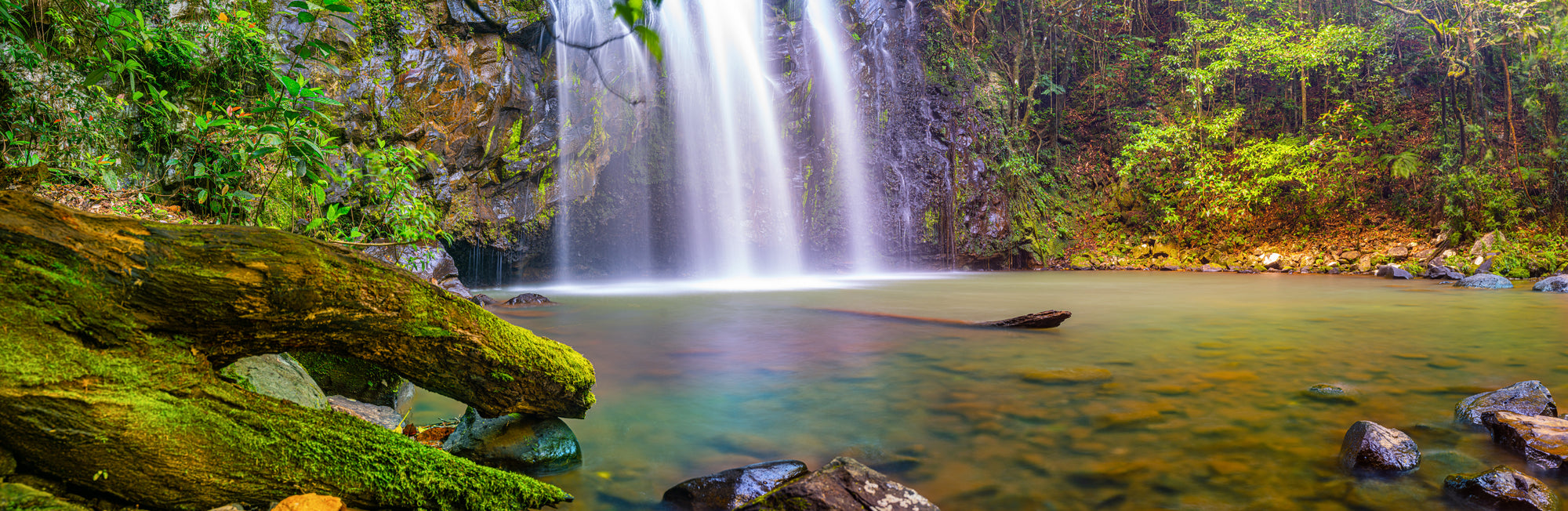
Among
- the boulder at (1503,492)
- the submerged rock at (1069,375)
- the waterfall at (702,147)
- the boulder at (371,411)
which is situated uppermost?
the waterfall at (702,147)

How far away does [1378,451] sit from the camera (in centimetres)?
239

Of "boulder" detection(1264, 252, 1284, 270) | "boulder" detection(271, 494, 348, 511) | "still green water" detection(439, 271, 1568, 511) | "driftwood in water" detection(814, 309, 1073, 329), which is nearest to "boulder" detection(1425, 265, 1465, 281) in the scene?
"boulder" detection(1264, 252, 1284, 270)

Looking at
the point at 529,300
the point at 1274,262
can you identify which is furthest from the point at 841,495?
the point at 1274,262

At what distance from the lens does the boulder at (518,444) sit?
7.81 ft

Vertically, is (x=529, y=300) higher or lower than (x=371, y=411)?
higher

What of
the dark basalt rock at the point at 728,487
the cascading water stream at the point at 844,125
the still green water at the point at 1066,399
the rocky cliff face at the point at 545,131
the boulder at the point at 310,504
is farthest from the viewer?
the cascading water stream at the point at 844,125

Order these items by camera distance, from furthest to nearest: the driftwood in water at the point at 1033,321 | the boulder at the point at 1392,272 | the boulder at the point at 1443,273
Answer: the boulder at the point at 1392,272 → the boulder at the point at 1443,273 → the driftwood in water at the point at 1033,321

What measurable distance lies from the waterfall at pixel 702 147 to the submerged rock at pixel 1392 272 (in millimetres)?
9859

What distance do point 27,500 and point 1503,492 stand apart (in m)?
3.83

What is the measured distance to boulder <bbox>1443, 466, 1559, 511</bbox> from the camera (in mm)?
2016

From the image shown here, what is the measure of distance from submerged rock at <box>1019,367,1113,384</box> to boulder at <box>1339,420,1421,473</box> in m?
1.43

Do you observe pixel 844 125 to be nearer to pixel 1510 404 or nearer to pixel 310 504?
pixel 1510 404

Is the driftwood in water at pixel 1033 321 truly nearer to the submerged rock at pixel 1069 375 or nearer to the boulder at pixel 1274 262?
the submerged rock at pixel 1069 375

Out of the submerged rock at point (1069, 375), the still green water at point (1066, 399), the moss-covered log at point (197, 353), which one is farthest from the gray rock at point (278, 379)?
the submerged rock at point (1069, 375)
